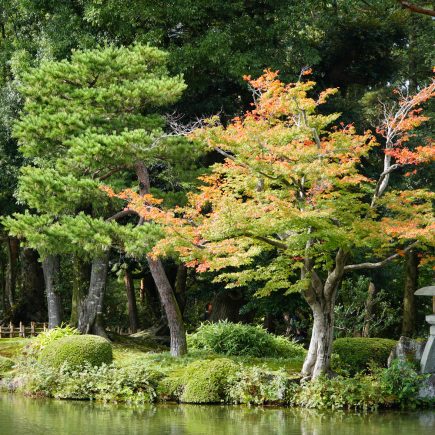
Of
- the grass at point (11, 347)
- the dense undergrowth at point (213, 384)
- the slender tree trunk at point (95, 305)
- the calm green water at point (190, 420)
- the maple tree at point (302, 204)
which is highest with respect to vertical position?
the maple tree at point (302, 204)

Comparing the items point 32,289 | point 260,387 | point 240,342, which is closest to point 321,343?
point 260,387

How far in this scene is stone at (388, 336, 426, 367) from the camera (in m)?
15.3

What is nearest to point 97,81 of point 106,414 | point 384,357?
point 106,414

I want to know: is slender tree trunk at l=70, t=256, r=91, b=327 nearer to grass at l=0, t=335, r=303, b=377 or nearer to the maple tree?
grass at l=0, t=335, r=303, b=377

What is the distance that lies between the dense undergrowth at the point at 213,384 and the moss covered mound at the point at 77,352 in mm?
79

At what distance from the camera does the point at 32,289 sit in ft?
90.8

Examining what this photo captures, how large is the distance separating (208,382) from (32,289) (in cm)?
1447

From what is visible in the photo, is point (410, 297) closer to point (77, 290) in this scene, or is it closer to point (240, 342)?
point (240, 342)

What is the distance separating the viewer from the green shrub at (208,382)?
14734 millimetres

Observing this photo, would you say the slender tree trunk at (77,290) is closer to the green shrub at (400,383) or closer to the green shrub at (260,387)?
the green shrub at (260,387)

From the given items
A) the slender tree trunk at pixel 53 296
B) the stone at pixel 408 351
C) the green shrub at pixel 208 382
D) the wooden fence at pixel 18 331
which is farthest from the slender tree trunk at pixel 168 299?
the wooden fence at pixel 18 331

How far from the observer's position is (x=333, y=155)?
45.9 ft

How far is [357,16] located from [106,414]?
15.0 meters

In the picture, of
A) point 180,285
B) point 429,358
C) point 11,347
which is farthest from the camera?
point 180,285
